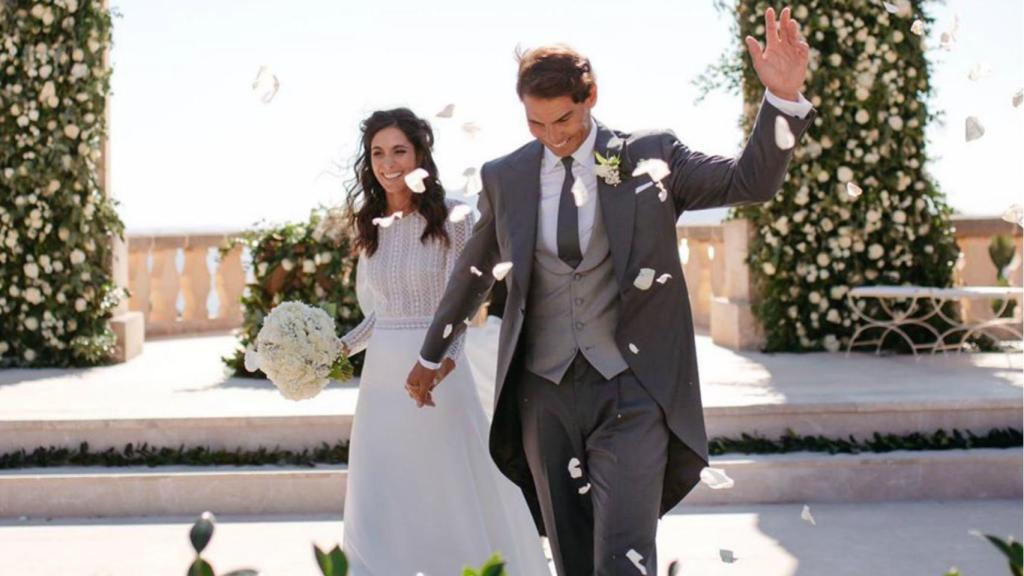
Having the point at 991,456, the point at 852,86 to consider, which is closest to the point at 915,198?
the point at 852,86

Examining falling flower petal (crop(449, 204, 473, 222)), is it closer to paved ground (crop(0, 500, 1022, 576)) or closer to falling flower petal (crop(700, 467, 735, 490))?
falling flower petal (crop(700, 467, 735, 490))

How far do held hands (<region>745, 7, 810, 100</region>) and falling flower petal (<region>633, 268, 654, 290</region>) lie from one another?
0.56 m

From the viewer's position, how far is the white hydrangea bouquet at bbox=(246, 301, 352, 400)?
4.20 m

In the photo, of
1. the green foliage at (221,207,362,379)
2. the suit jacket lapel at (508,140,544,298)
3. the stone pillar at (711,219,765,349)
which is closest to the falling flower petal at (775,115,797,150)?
the suit jacket lapel at (508,140,544,298)

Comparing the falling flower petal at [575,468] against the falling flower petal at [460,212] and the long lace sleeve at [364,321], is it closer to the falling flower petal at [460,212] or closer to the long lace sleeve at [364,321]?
the falling flower petal at [460,212]

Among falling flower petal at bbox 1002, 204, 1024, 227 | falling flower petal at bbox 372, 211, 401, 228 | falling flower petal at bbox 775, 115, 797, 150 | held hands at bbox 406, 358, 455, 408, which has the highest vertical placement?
falling flower petal at bbox 775, 115, 797, 150

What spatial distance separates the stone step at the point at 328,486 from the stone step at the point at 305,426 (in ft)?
1.37

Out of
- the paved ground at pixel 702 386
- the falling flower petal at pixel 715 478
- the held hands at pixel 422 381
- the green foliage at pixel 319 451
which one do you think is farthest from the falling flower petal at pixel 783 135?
the paved ground at pixel 702 386

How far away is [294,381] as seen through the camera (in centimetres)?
420

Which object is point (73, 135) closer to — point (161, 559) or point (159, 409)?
point (159, 409)

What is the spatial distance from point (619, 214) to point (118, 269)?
770cm

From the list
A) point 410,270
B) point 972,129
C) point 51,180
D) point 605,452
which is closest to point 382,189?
point 410,270

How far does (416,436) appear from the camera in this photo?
4.65m

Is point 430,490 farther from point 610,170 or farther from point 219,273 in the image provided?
point 219,273
